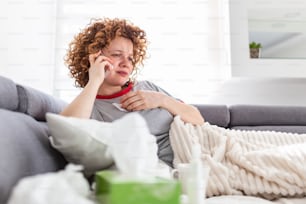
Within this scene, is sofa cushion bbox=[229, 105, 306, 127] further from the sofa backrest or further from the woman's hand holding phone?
the woman's hand holding phone

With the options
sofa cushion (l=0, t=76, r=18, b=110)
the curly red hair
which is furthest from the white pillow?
the curly red hair

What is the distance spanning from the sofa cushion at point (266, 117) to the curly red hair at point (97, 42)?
1.94 feet

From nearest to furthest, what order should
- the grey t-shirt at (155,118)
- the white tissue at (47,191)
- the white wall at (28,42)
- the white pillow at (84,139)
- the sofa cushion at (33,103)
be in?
the white tissue at (47,191) < the white pillow at (84,139) < the sofa cushion at (33,103) < the grey t-shirt at (155,118) < the white wall at (28,42)

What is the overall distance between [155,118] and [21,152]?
1.98 ft

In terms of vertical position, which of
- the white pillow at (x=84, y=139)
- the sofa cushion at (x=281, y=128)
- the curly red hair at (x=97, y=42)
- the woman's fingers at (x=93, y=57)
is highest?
the curly red hair at (x=97, y=42)

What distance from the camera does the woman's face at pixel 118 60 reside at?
1.35 meters

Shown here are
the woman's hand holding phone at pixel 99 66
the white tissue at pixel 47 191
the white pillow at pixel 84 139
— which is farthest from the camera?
the woman's hand holding phone at pixel 99 66

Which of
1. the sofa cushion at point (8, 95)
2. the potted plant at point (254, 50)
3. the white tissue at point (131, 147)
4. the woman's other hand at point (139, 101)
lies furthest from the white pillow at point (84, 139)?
the potted plant at point (254, 50)

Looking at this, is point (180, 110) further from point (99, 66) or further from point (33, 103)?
point (33, 103)

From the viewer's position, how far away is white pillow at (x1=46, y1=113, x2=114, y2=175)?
2.52 ft

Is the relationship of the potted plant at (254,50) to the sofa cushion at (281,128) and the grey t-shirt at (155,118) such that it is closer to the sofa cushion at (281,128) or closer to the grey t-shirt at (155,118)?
the sofa cushion at (281,128)

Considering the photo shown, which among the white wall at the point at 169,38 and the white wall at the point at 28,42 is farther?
the white wall at the point at 169,38

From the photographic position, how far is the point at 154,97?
4.48ft

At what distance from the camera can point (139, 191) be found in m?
0.58
